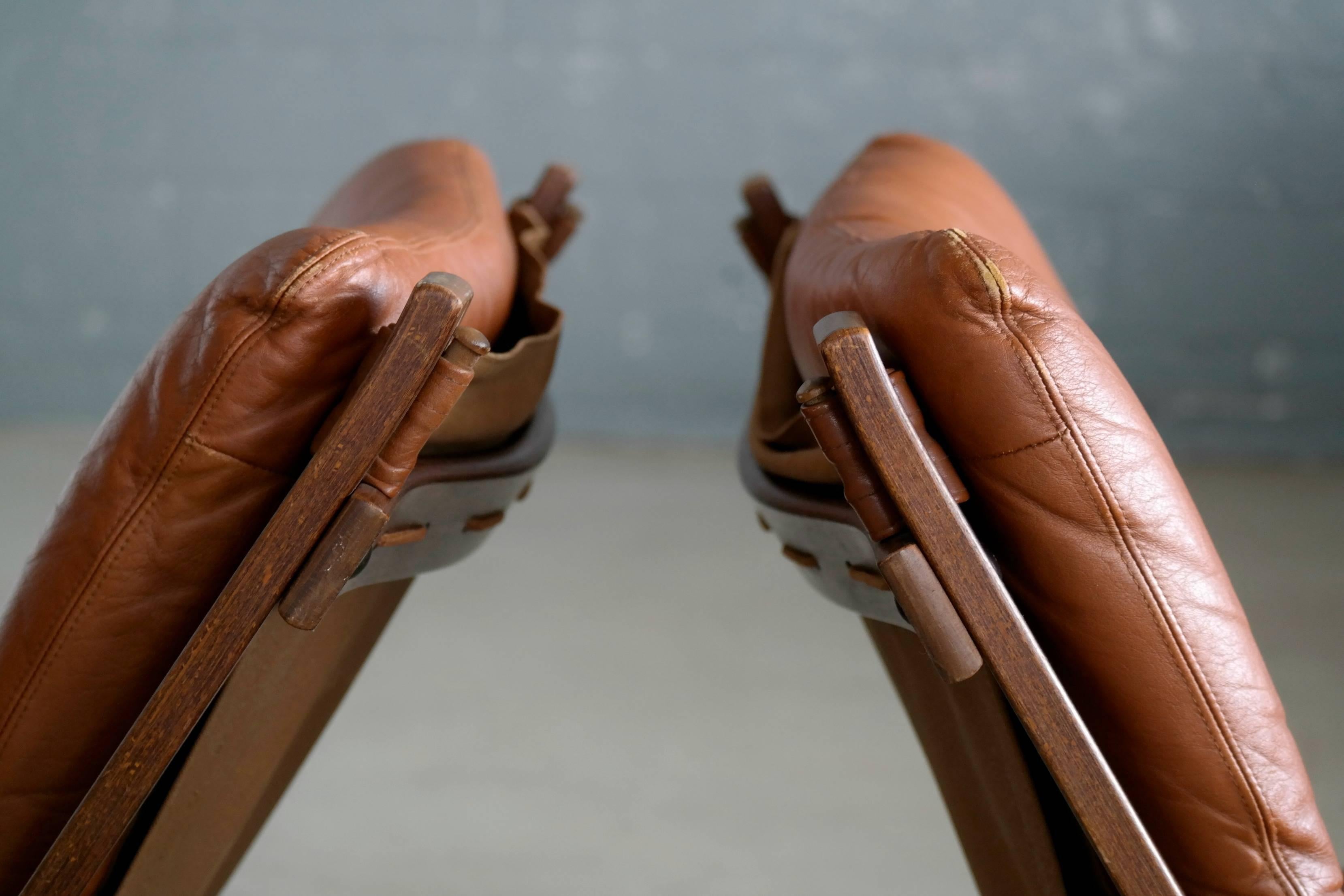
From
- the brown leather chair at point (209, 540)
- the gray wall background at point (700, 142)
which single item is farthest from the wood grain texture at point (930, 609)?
the gray wall background at point (700, 142)

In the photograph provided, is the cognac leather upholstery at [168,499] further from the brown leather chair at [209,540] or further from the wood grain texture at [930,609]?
the wood grain texture at [930,609]

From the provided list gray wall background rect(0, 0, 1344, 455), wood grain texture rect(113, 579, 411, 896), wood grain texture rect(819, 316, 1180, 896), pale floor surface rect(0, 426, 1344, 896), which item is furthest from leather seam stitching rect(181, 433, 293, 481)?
gray wall background rect(0, 0, 1344, 455)

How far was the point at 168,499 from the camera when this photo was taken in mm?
710

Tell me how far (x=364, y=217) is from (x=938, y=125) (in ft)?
8.27

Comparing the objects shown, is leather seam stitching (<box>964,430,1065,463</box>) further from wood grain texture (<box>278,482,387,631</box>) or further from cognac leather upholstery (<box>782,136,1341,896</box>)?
wood grain texture (<box>278,482,387,631</box>)

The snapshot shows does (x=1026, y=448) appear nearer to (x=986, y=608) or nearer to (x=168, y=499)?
(x=986, y=608)

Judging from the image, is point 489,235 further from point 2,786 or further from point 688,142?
point 688,142

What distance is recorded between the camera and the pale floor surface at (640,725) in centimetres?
154

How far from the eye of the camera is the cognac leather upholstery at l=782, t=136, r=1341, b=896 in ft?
2.12

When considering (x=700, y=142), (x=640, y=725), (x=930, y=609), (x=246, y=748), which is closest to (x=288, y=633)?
(x=246, y=748)

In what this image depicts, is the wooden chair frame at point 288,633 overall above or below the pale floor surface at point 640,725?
above

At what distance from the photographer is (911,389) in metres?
0.68

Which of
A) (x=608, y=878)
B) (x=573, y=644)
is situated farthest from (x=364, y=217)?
(x=573, y=644)

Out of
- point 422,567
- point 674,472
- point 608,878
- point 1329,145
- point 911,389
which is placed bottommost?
point 674,472
